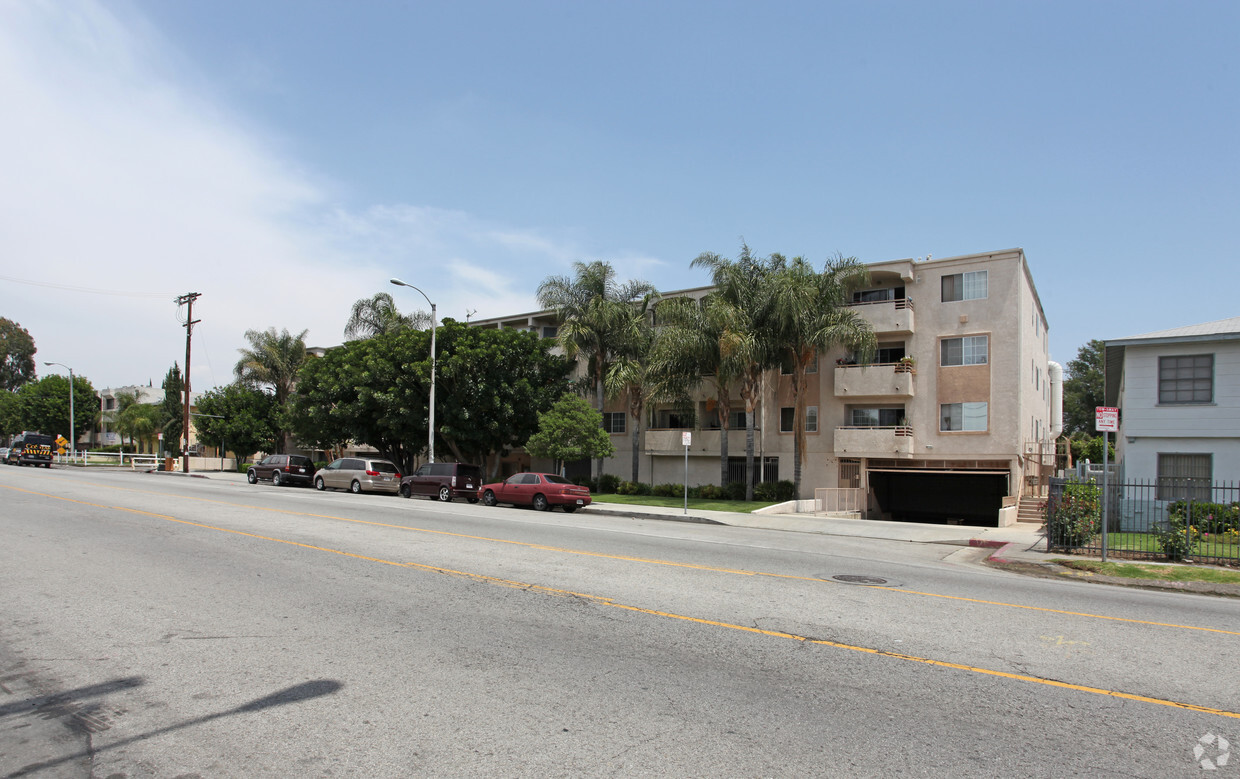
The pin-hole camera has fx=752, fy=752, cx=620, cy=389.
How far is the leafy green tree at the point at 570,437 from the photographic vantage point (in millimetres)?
31344

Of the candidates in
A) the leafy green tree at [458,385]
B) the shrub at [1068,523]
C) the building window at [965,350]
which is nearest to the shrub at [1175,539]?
the shrub at [1068,523]

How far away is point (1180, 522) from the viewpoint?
51.1ft

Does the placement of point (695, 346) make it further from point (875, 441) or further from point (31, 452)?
point (31, 452)

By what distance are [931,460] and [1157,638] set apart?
25817 millimetres

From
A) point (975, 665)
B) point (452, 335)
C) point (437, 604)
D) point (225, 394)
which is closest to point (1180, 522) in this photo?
point (975, 665)

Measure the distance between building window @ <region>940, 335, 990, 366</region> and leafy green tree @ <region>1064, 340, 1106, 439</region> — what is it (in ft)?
155

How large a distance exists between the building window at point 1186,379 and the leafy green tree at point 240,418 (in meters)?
51.0

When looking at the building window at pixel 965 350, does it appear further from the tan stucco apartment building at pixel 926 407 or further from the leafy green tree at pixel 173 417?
the leafy green tree at pixel 173 417

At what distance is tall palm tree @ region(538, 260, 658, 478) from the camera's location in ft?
115

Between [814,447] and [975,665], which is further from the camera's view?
[814,447]

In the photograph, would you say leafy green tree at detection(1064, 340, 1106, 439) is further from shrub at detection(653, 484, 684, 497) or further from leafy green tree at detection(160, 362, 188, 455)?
leafy green tree at detection(160, 362, 188, 455)

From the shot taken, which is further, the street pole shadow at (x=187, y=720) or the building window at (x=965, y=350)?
the building window at (x=965, y=350)

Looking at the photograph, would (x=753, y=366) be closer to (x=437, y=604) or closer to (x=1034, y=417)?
(x=1034, y=417)

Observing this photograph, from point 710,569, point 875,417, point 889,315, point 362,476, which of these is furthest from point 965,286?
point 362,476
